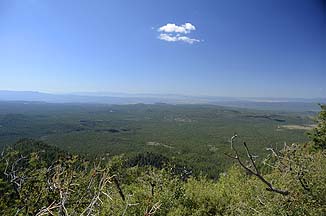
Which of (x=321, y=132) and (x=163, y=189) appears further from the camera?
(x=321, y=132)

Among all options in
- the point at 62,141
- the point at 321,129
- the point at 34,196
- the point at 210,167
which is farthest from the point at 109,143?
the point at 34,196

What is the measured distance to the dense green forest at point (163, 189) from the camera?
2.13m

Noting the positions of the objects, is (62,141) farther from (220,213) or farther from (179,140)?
(220,213)

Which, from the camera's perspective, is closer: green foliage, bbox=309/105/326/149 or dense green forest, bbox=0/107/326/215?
dense green forest, bbox=0/107/326/215

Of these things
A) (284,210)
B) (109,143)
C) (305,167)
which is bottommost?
(109,143)

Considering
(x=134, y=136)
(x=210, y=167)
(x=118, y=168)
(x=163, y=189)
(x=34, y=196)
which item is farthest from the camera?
(x=134, y=136)

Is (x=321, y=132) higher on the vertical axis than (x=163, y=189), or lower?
higher

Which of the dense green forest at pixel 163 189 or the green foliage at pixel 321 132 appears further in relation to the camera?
the green foliage at pixel 321 132

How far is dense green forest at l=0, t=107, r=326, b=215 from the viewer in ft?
7.00

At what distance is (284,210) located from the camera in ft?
16.1

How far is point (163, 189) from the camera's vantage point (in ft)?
27.9

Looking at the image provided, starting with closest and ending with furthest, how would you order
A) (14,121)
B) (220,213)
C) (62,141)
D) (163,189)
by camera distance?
(163,189) < (220,213) < (62,141) < (14,121)

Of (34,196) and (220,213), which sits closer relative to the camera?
(34,196)

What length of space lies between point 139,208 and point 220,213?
3.29 metres
